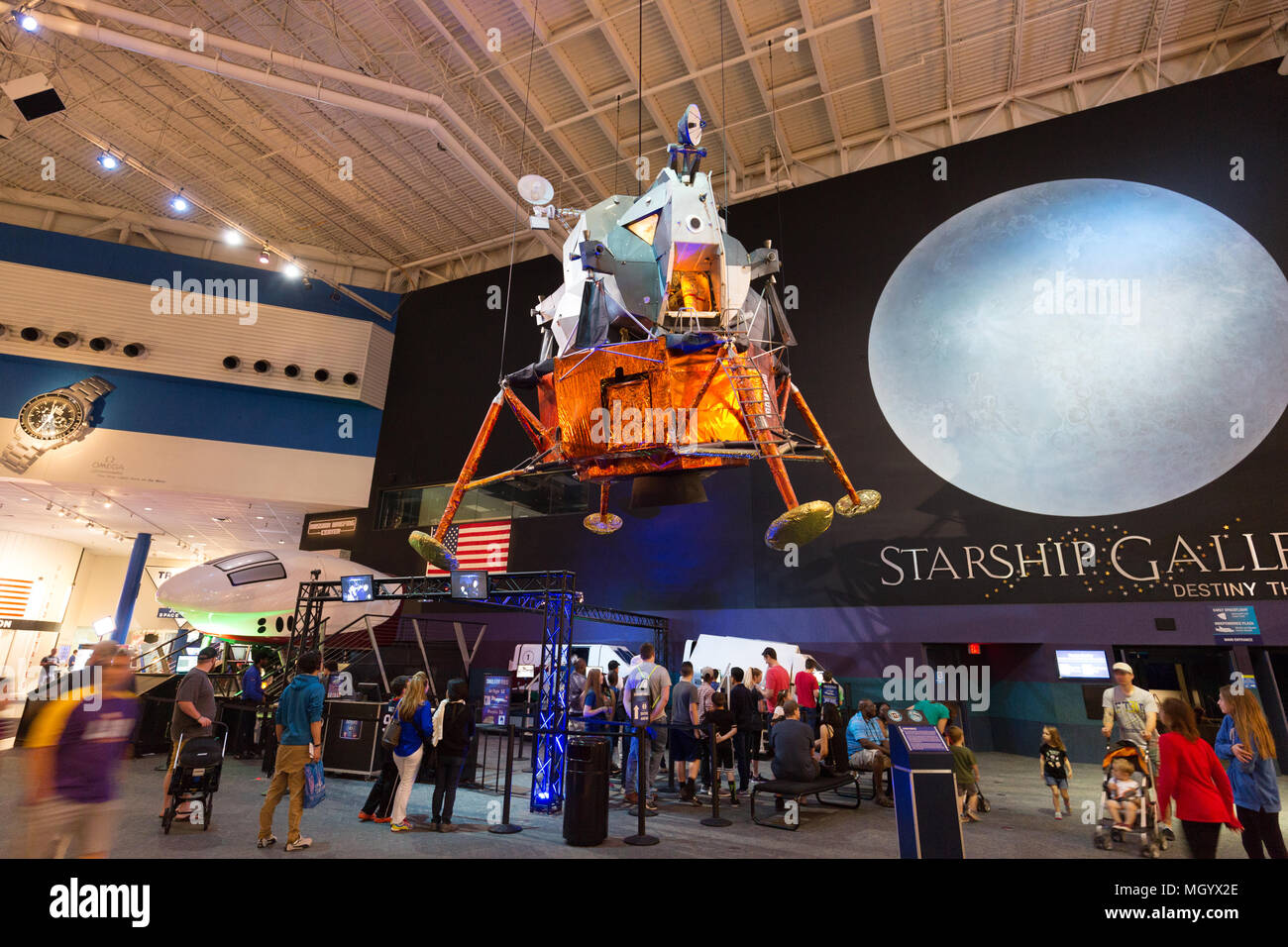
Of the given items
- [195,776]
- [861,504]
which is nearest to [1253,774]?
[861,504]

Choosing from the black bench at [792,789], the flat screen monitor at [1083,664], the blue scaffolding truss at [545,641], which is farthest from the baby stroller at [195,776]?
the flat screen monitor at [1083,664]

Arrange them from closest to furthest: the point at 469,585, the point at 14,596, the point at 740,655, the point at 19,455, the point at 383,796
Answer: the point at 383,796 < the point at 469,585 < the point at 740,655 < the point at 19,455 < the point at 14,596

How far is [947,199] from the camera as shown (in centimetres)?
1359

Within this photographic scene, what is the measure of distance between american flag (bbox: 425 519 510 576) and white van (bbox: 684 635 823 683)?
612 cm

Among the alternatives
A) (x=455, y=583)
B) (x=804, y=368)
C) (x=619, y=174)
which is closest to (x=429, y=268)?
(x=619, y=174)

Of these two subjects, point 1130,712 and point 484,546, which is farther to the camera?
point 484,546

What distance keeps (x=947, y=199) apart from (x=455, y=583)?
12.4 meters

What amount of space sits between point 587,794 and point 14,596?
26858 millimetres

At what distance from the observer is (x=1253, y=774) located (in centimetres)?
464

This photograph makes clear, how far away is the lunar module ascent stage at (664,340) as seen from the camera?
6711mm

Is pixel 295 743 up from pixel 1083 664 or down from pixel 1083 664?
down

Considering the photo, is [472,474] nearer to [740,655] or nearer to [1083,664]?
[740,655]

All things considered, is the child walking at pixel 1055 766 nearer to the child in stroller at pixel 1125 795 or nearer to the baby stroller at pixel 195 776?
the child in stroller at pixel 1125 795
